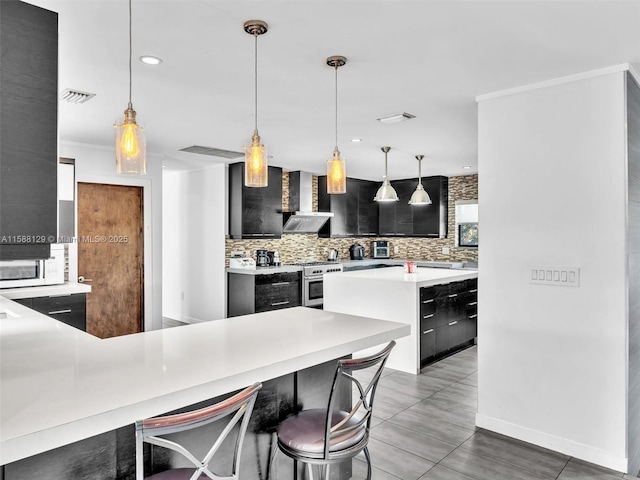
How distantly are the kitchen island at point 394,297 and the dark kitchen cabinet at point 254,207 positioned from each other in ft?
5.45

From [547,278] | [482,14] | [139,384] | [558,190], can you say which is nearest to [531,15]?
[482,14]

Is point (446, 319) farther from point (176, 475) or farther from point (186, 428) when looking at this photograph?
point (186, 428)

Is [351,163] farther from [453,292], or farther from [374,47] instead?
[374,47]

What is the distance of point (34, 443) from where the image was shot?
107cm

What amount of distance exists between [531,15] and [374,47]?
756mm

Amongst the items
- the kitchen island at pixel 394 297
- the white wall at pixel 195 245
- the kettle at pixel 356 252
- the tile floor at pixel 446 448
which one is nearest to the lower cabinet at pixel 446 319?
the kitchen island at pixel 394 297

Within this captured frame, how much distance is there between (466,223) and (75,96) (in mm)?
6060

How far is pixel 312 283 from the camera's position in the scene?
6.49m

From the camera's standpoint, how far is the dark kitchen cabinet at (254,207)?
20.0 ft

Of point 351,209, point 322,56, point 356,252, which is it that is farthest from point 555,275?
point 356,252

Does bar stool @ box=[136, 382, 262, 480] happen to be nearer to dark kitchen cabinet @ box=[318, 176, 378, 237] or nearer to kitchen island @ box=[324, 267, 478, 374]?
kitchen island @ box=[324, 267, 478, 374]

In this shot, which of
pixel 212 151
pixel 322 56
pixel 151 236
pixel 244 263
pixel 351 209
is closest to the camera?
pixel 322 56

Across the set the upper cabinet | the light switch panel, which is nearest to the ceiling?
the light switch panel

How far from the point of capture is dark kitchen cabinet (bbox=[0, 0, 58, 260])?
5.01 feet
